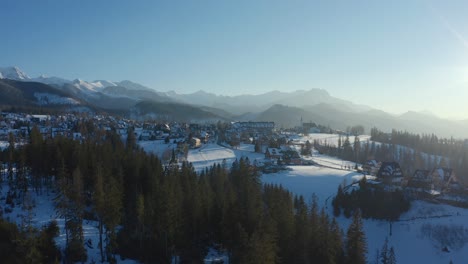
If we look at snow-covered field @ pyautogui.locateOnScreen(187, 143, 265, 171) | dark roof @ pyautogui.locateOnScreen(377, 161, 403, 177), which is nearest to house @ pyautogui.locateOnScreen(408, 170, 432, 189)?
dark roof @ pyautogui.locateOnScreen(377, 161, 403, 177)

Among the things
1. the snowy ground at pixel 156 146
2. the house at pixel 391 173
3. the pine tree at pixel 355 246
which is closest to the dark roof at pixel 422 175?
the house at pixel 391 173

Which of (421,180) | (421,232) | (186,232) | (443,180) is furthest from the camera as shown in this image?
(443,180)

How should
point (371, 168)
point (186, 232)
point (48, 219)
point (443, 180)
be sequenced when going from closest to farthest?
point (186, 232) < point (48, 219) < point (443, 180) < point (371, 168)

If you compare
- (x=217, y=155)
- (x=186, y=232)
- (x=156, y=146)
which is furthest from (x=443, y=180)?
(x=156, y=146)

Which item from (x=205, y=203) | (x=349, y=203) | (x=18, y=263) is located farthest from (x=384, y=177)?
(x=18, y=263)

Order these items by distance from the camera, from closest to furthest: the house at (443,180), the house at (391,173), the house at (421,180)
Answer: the house at (421,180) → the house at (443,180) → the house at (391,173)

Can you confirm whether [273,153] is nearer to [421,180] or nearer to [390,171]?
[390,171]

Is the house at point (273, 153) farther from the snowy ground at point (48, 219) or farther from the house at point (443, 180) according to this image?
the snowy ground at point (48, 219)

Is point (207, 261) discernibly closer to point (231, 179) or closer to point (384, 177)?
point (231, 179)

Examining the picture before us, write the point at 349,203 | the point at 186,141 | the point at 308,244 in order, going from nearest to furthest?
the point at 308,244
the point at 349,203
the point at 186,141

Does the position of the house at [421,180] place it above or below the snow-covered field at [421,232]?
above

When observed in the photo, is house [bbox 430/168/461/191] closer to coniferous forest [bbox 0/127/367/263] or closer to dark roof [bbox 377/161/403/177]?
dark roof [bbox 377/161/403/177]
